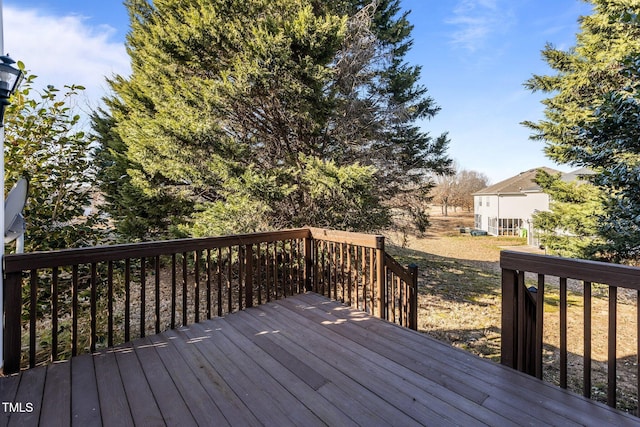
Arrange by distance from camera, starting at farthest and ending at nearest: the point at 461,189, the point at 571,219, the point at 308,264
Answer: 1. the point at 461,189
2. the point at 571,219
3. the point at 308,264

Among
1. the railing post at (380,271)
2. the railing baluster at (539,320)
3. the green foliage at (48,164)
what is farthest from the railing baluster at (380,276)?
the green foliage at (48,164)

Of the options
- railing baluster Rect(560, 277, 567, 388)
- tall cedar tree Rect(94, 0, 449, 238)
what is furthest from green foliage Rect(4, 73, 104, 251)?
railing baluster Rect(560, 277, 567, 388)

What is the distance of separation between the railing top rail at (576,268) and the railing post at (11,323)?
138 inches

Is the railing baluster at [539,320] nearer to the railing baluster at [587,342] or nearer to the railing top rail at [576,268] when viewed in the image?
the railing top rail at [576,268]

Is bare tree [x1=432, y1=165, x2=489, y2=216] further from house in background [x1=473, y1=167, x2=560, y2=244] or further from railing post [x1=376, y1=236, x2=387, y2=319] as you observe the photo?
railing post [x1=376, y1=236, x2=387, y2=319]

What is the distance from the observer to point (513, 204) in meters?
22.0

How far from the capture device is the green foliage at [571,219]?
767 centimetres

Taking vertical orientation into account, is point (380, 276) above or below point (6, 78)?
below

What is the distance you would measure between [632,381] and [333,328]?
5072 mm

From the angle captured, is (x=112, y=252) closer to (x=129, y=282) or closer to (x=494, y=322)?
(x=129, y=282)

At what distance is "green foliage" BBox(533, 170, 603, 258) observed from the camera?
767cm

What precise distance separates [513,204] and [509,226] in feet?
5.71

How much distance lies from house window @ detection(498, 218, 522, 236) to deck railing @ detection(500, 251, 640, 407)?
23.8 m

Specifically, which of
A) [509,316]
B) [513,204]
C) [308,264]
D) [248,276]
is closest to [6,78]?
[248,276]
